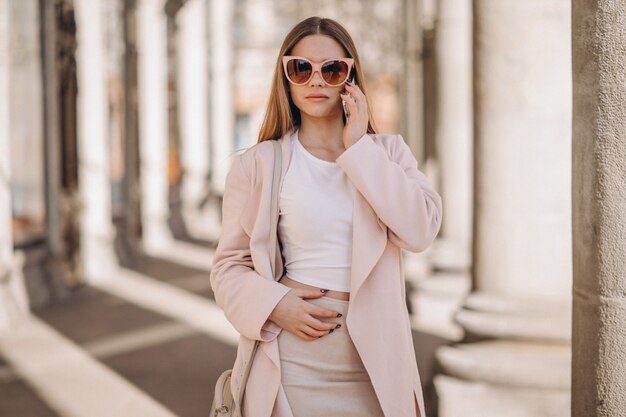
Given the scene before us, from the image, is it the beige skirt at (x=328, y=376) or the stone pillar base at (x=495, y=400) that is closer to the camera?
the beige skirt at (x=328, y=376)

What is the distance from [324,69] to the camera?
2475 millimetres

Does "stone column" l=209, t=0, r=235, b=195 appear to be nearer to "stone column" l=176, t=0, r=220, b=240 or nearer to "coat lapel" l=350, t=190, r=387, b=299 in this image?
"stone column" l=176, t=0, r=220, b=240

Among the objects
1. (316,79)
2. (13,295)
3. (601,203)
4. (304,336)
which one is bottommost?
(13,295)

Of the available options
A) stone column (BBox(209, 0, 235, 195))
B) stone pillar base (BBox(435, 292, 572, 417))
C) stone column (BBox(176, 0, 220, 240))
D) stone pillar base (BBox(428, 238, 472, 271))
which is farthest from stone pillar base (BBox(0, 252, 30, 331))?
stone column (BBox(209, 0, 235, 195))

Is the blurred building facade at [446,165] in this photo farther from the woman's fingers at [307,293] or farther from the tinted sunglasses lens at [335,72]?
the woman's fingers at [307,293]

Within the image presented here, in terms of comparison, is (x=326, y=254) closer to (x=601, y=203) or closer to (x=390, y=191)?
(x=390, y=191)

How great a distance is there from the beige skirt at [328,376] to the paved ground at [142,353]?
273cm

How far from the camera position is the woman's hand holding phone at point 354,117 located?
244 centimetres

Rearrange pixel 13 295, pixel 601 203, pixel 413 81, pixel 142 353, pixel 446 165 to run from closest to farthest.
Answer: pixel 601 203 < pixel 142 353 < pixel 13 295 < pixel 446 165 < pixel 413 81

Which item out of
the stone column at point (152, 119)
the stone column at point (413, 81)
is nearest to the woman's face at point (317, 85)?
the stone column at point (413, 81)

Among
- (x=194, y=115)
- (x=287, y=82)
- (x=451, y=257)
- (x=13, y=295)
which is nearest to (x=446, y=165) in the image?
(x=451, y=257)

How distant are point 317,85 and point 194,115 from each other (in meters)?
19.0

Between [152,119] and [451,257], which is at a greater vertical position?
[152,119]

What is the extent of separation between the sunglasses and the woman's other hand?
0.63 metres
